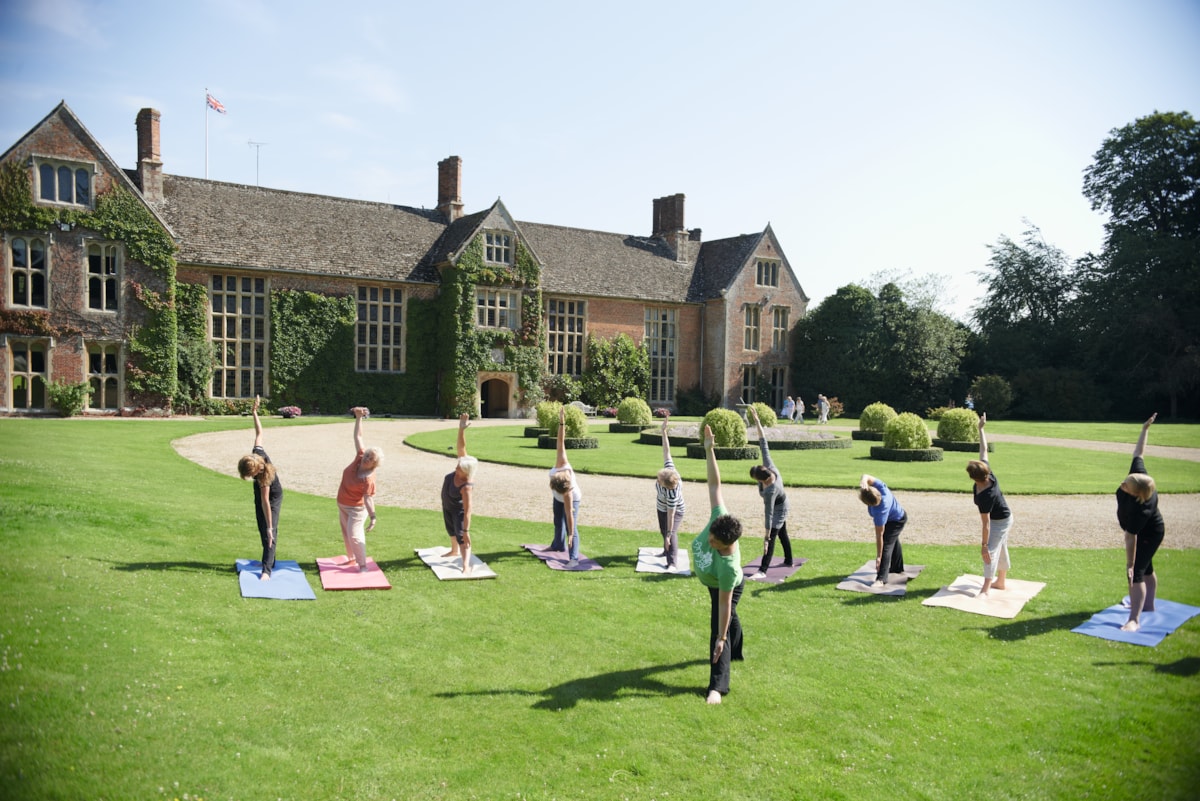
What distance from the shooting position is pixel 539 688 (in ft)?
23.6

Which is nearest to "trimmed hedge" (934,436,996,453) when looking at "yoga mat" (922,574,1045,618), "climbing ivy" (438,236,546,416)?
"yoga mat" (922,574,1045,618)

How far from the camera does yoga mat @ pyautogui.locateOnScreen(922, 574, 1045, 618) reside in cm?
953

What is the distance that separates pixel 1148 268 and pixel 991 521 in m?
28.2

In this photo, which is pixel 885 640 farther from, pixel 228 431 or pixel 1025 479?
pixel 228 431

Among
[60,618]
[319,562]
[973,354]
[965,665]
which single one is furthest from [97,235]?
[973,354]

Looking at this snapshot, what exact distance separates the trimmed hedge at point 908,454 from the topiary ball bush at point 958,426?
4151 millimetres

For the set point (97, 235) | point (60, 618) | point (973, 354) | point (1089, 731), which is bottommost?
point (1089, 731)

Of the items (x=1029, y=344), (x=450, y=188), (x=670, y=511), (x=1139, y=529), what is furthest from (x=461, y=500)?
(x=1029, y=344)

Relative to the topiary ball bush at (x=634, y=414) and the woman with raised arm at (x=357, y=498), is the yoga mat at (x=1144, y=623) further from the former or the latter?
the topiary ball bush at (x=634, y=414)

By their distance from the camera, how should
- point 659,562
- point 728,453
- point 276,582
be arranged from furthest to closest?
point 728,453 < point 659,562 < point 276,582

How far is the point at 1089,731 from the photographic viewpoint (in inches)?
258

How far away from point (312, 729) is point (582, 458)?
17.6m

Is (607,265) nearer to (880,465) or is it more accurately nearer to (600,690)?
(880,465)

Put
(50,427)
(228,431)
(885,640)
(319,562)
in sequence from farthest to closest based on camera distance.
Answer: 1. (228,431)
2. (50,427)
3. (319,562)
4. (885,640)
